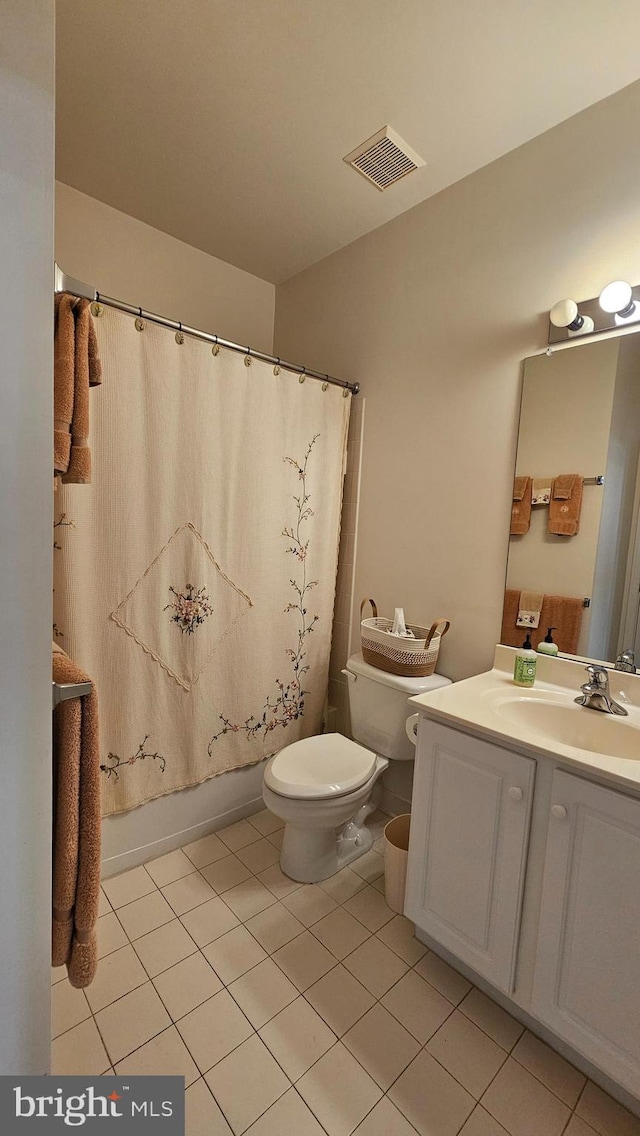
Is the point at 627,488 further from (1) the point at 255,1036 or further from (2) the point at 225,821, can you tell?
(2) the point at 225,821

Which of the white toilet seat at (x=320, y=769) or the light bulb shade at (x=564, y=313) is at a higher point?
the light bulb shade at (x=564, y=313)

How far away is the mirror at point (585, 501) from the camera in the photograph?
1361mm

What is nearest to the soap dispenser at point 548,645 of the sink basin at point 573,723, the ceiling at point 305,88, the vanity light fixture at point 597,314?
the sink basin at point 573,723

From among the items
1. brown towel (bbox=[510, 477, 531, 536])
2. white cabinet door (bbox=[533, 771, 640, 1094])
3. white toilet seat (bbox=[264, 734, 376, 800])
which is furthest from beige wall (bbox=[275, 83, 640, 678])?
white cabinet door (bbox=[533, 771, 640, 1094])

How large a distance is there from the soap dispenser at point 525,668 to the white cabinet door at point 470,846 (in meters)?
0.40

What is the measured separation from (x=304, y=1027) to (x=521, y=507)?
1.59 meters

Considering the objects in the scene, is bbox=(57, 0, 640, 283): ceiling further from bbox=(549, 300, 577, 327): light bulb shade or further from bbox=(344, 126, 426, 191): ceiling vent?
bbox=(549, 300, 577, 327): light bulb shade

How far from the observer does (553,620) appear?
5.01 ft

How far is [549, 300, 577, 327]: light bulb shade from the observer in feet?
4.55

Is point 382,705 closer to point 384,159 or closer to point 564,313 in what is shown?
point 564,313

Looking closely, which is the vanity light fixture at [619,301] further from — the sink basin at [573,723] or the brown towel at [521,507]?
the sink basin at [573,723]

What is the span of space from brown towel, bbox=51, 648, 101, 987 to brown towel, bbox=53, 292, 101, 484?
0.41m

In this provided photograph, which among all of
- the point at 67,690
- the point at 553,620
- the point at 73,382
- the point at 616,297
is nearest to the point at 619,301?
the point at 616,297

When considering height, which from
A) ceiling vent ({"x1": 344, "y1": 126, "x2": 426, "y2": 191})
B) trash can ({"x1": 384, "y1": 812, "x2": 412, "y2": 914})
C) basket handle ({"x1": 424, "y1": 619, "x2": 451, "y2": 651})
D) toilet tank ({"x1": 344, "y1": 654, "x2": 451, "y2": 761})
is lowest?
trash can ({"x1": 384, "y1": 812, "x2": 412, "y2": 914})
